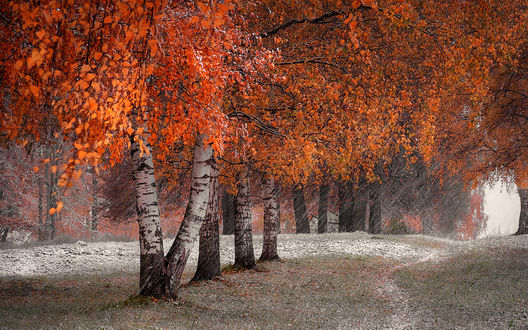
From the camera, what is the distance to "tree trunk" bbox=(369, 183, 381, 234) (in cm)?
3005

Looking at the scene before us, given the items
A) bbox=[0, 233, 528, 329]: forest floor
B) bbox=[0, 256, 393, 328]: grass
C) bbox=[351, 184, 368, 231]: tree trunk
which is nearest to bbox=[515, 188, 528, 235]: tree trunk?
bbox=[0, 233, 528, 329]: forest floor

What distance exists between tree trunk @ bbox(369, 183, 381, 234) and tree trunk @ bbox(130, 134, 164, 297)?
21.8m

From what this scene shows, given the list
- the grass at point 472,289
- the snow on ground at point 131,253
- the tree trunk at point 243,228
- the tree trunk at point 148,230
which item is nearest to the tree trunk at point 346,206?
the snow on ground at point 131,253

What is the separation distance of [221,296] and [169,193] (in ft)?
59.4

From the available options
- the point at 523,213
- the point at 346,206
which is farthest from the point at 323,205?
the point at 523,213

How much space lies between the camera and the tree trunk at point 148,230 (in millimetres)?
9641

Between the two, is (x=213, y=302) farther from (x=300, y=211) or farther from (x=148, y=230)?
(x=300, y=211)

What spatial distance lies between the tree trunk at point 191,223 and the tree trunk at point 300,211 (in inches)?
766

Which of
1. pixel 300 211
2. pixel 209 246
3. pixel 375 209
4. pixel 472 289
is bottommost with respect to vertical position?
pixel 472 289

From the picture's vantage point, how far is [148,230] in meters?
9.66

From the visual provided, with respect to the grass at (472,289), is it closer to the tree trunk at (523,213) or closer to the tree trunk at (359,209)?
the tree trunk at (523,213)

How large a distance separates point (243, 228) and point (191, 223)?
5.49 metres

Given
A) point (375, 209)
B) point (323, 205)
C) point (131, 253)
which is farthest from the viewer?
point (375, 209)

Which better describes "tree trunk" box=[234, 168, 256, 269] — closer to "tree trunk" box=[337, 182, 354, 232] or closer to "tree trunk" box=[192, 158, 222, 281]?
"tree trunk" box=[192, 158, 222, 281]
